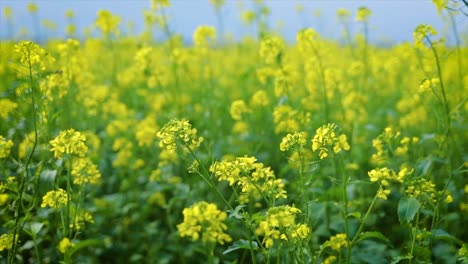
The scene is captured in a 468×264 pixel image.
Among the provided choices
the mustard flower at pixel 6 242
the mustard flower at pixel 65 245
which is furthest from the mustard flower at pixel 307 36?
the mustard flower at pixel 6 242

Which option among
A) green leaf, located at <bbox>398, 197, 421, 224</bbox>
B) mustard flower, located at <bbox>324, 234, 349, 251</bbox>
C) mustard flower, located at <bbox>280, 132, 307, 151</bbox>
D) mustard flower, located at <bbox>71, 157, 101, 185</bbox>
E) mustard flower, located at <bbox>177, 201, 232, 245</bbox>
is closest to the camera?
mustard flower, located at <bbox>177, 201, 232, 245</bbox>

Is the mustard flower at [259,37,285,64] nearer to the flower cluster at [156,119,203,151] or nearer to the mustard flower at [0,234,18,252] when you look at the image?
the flower cluster at [156,119,203,151]

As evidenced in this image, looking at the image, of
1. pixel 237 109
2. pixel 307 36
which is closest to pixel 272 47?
pixel 307 36

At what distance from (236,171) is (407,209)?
0.84 metres

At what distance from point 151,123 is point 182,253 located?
4.68ft

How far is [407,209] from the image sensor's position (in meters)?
2.21

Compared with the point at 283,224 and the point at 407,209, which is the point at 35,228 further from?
the point at 407,209

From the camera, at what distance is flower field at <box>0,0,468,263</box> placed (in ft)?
7.43

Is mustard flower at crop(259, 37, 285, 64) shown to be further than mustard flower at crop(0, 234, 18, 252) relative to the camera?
Yes

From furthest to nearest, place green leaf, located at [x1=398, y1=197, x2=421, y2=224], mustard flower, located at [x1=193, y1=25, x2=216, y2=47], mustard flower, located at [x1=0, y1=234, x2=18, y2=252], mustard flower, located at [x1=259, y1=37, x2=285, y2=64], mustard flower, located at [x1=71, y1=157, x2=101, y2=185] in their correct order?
1. mustard flower, located at [x1=193, y1=25, x2=216, y2=47]
2. mustard flower, located at [x1=259, y1=37, x2=285, y2=64]
3. mustard flower, located at [x1=71, y1=157, x2=101, y2=185]
4. mustard flower, located at [x1=0, y1=234, x2=18, y2=252]
5. green leaf, located at [x1=398, y1=197, x2=421, y2=224]

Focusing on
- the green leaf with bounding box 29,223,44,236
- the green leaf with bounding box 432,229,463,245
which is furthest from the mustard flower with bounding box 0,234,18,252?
the green leaf with bounding box 432,229,463,245

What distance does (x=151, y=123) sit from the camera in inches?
174

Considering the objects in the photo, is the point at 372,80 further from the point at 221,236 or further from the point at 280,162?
the point at 221,236

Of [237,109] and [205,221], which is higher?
[237,109]
